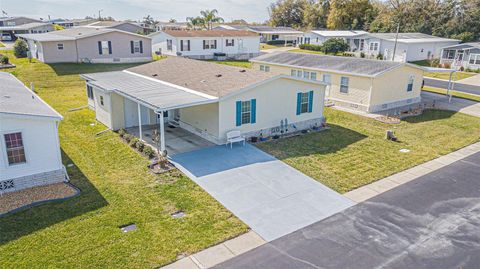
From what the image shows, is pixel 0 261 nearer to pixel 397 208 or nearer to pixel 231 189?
pixel 231 189

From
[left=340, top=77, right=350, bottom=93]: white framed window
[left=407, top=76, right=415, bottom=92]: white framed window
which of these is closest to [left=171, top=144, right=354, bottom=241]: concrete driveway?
[left=340, top=77, right=350, bottom=93]: white framed window

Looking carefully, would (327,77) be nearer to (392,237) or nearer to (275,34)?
(392,237)

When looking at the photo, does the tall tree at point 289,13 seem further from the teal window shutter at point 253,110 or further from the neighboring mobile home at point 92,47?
the teal window shutter at point 253,110

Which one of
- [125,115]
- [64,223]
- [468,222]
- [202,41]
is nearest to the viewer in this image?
[64,223]

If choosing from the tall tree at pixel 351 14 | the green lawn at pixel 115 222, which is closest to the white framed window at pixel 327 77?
the green lawn at pixel 115 222

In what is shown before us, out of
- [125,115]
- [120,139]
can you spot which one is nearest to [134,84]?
[125,115]

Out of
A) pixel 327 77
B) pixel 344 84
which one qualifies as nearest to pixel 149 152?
pixel 344 84
